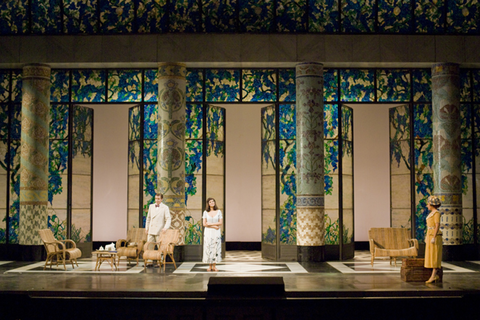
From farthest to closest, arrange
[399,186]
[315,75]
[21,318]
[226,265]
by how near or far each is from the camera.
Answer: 1. [399,186]
2. [315,75]
3. [226,265]
4. [21,318]

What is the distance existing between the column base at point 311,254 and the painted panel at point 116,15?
23.7 feet

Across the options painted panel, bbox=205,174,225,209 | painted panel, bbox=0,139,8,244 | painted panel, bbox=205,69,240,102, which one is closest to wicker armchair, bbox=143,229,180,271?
painted panel, bbox=205,174,225,209

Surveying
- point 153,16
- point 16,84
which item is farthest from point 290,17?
point 16,84

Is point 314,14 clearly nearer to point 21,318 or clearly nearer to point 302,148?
point 302,148

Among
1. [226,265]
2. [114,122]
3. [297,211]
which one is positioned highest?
[114,122]

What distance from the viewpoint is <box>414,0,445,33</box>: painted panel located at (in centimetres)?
1399

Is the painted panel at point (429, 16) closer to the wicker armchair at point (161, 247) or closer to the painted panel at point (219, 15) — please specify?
the painted panel at point (219, 15)

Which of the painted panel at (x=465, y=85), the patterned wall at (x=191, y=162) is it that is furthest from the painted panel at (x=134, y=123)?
the painted panel at (x=465, y=85)

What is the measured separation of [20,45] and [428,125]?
10.9 meters

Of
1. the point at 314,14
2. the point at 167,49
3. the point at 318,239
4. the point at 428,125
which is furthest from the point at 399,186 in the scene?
the point at 167,49

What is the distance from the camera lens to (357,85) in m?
14.2

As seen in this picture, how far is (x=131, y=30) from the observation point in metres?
14.0

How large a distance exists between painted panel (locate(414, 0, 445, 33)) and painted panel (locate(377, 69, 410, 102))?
3.92 ft

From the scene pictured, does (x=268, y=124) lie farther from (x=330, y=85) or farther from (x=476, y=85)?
(x=476, y=85)
